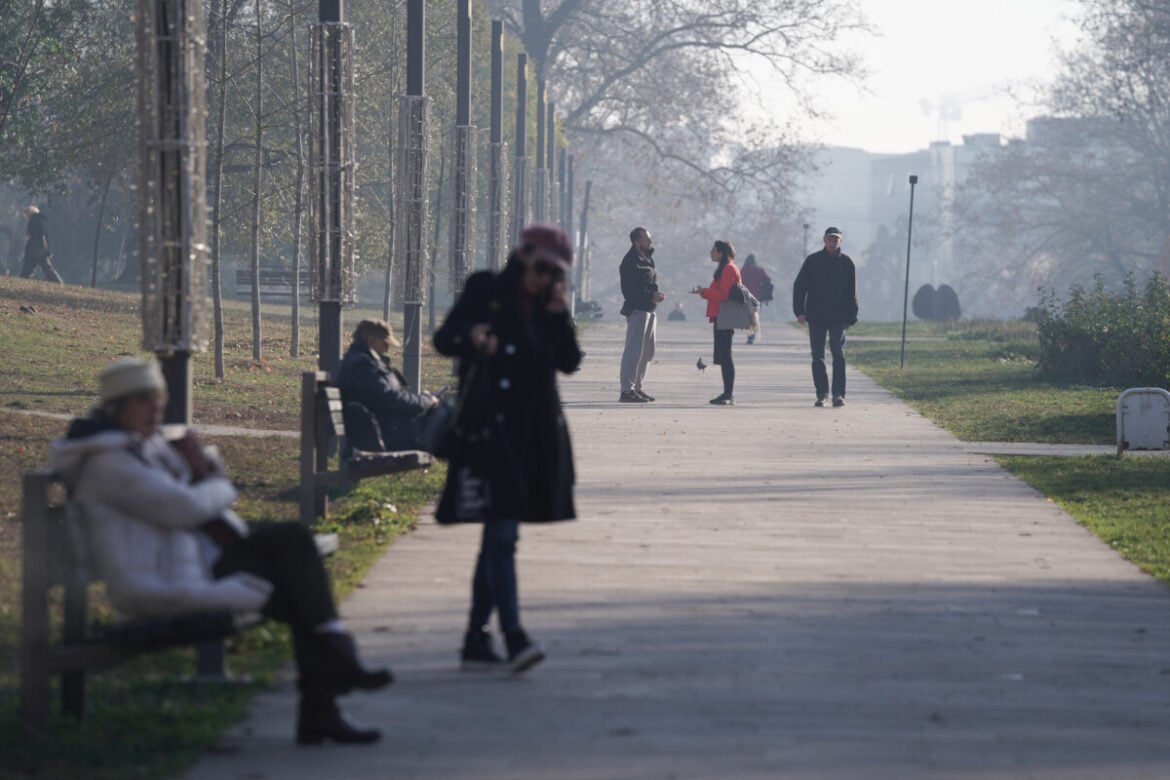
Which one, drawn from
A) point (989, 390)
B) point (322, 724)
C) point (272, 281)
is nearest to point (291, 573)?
point (322, 724)

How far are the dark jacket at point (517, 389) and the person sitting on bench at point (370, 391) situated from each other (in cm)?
473

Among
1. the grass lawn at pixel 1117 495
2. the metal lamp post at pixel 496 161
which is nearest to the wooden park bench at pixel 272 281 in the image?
the metal lamp post at pixel 496 161

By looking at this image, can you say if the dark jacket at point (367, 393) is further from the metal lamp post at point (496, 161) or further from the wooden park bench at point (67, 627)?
the metal lamp post at point (496, 161)

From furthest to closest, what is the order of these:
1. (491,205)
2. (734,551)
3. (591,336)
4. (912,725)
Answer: (591,336), (491,205), (734,551), (912,725)

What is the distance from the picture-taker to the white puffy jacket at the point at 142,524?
567cm

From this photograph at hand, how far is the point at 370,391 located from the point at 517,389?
16.7ft

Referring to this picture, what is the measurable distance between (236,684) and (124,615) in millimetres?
838

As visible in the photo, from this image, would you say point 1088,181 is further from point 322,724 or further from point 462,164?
point 322,724

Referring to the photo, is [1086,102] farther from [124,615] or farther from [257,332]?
[124,615]

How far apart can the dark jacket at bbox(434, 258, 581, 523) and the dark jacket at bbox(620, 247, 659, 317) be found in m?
14.0

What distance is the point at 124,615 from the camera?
5.91 meters

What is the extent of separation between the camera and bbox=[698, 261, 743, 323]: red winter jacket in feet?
71.3

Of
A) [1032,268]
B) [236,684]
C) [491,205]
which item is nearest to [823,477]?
[236,684]

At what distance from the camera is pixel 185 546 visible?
5840 mm
